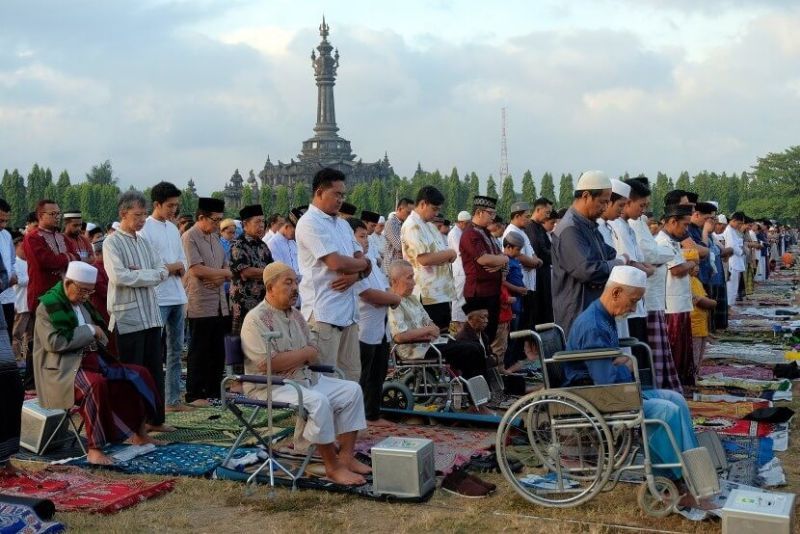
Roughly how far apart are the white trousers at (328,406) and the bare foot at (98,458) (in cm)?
133

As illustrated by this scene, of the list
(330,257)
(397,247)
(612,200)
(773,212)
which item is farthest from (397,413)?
(773,212)

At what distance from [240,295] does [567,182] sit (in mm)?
96611

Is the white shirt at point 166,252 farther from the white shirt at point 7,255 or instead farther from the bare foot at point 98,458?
the white shirt at point 7,255

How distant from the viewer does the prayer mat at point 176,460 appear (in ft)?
20.1

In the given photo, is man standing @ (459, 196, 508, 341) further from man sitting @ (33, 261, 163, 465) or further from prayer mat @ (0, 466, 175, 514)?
prayer mat @ (0, 466, 175, 514)

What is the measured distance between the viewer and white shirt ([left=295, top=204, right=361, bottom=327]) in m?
6.56

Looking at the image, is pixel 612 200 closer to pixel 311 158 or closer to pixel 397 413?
pixel 397 413

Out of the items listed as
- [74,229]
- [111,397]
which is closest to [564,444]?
[111,397]

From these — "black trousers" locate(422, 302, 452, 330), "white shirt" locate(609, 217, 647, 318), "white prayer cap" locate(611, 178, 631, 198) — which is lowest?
"black trousers" locate(422, 302, 452, 330)

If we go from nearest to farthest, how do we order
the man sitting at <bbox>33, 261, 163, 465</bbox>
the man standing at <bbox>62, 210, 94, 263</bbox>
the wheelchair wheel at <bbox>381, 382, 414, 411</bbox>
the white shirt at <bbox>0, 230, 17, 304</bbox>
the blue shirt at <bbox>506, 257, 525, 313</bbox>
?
the man sitting at <bbox>33, 261, 163, 465</bbox> → the wheelchair wheel at <bbox>381, 382, 414, 411</bbox> → the man standing at <bbox>62, 210, 94, 263</bbox> → the white shirt at <bbox>0, 230, 17, 304</bbox> → the blue shirt at <bbox>506, 257, 525, 313</bbox>

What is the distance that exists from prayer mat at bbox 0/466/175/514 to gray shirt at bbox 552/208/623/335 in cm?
307

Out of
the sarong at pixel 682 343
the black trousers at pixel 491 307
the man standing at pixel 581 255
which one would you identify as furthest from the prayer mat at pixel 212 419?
the sarong at pixel 682 343

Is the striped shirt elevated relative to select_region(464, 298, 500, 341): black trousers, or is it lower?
elevated

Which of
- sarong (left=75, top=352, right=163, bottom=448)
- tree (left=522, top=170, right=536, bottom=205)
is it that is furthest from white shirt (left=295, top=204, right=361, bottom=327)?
tree (left=522, top=170, right=536, bottom=205)
